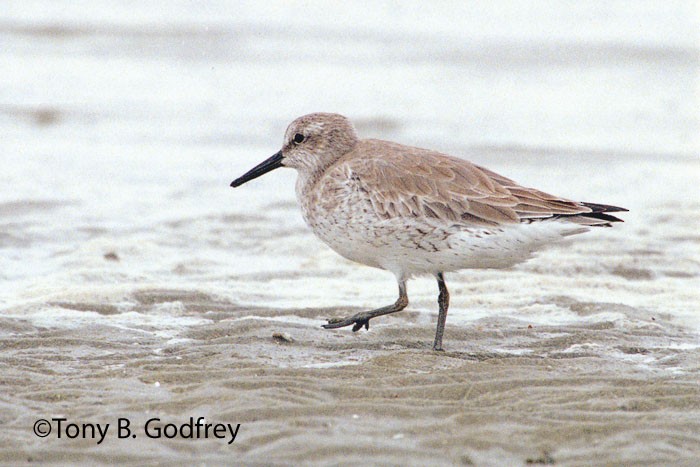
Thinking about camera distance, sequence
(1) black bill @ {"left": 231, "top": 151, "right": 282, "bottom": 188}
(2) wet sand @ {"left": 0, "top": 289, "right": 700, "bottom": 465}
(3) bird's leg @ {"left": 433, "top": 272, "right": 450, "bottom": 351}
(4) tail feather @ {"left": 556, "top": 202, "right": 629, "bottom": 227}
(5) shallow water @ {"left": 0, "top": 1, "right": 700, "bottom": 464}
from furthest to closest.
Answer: (1) black bill @ {"left": 231, "top": 151, "right": 282, "bottom": 188} < (3) bird's leg @ {"left": 433, "top": 272, "right": 450, "bottom": 351} < (4) tail feather @ {"left": 556, "top": 202, "right": 629, "bottom": 227} < (5) shallow water @ {"left": 0, "top": 1, "right": 700, "bottom": 464} < (2) wet sand @ {"left": 0, "top": 289, "right": 700, "bottom": 465}

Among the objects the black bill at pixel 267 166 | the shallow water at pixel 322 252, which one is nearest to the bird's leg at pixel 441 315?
the shallow water at pixel 322 252

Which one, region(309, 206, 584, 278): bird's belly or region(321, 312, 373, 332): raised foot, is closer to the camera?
region(309, 206, 584, 278): bird's belly

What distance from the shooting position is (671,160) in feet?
43.0

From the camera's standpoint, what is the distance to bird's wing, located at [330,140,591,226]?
649 cm

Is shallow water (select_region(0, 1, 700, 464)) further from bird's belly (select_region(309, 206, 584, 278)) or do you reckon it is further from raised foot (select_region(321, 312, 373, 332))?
bird's belly (select_region(309, 206, 584, 278))

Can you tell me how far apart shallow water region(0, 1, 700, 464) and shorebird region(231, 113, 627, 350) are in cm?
53

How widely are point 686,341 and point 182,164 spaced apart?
23.6ft

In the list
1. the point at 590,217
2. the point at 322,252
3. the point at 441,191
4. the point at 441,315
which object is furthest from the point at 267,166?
the point at 590,217

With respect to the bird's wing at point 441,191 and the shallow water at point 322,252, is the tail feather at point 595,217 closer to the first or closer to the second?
the bird's wing at point 441,191

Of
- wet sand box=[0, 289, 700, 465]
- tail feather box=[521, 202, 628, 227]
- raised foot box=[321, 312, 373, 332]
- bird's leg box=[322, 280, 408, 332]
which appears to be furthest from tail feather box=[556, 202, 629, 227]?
raised foot box=[321, 312, 373, 332]

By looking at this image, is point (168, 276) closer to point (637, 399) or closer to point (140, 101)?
point (637, 399)

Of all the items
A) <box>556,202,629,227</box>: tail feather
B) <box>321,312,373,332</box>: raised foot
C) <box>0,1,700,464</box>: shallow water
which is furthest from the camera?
<box>321,312,373,332</box>: raised foot

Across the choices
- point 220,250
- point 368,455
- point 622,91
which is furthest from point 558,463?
point 622,91

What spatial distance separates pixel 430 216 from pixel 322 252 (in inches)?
109
